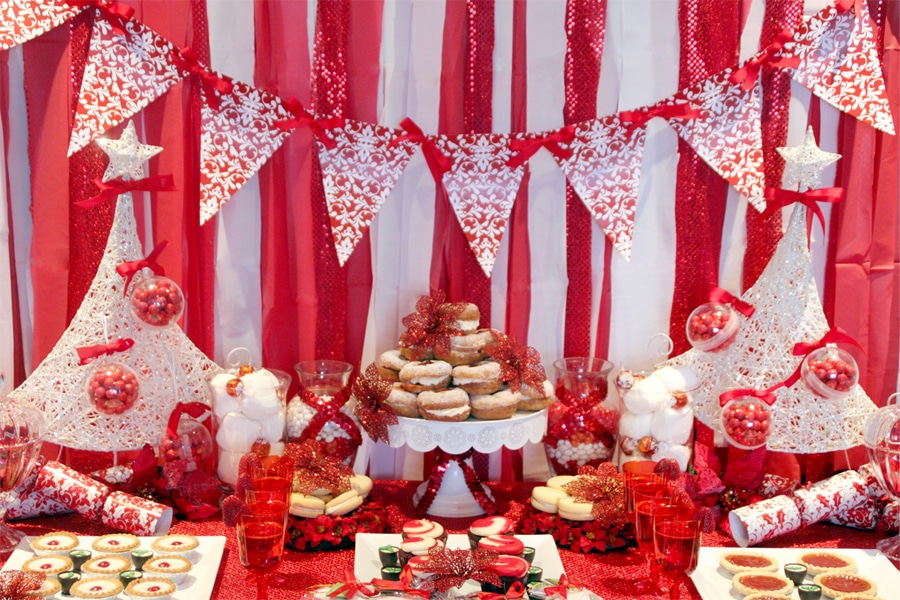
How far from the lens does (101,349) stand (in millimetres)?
1954

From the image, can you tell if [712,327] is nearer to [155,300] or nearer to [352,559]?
[352,559]

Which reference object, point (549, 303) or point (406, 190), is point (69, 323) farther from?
point (549, 303)

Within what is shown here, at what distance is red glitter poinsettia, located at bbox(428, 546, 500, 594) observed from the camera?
154 cm

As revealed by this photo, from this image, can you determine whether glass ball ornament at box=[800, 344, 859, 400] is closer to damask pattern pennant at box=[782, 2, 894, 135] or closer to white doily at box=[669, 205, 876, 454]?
white doily at box=[669, 205, 876, 454]

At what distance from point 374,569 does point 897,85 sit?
62.5 inches

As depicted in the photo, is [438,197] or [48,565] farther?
[438,197]

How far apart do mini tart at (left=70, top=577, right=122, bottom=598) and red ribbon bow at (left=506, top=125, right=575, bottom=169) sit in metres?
1.22

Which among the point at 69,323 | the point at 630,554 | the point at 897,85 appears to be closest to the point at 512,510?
the point at 630,554

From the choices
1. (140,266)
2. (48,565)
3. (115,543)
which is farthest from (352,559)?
(140,266)

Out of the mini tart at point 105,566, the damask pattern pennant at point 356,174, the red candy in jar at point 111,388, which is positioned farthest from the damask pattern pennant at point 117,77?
Result: the mini tart at point 105,566

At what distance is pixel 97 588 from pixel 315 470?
0.48m

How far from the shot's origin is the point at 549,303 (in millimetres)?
2266

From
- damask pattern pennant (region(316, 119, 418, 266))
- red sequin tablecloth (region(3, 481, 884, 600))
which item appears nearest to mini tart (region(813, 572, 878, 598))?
red sequin tablecloth (region(3, 481, 884, 600))

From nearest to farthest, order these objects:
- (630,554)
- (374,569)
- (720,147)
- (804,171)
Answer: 1. (374,569)
2. (630,554)
3. (804,171)
4. (720,147)
